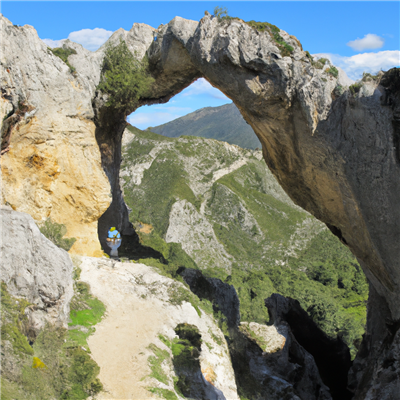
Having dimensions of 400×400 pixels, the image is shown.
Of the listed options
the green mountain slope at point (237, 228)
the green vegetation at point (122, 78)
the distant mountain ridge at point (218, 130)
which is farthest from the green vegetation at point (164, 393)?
Answer: the distant mountain ridge at point (218, 130)

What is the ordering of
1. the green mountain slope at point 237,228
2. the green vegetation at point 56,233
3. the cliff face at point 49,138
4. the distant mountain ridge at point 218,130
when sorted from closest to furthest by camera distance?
the cliff face at point 49,138 < the green vegetation at point 56,233 < the green mountain slope at point 237,228 < the distant mountain ridge at point 218,130

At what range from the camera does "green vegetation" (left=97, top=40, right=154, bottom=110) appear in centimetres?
2102

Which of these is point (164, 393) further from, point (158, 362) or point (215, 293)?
point (215, 293)

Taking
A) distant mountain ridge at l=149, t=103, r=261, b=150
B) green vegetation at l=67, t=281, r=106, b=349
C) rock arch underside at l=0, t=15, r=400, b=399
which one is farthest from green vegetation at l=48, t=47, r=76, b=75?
distant mountain ridge at l=149, t=103, r=261, b=150

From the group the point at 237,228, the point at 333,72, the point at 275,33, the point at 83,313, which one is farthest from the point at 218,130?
the point at 83,313

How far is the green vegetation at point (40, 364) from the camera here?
928 centimetres

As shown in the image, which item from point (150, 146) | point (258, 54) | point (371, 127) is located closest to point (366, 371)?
point (371, 127)

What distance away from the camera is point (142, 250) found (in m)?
31.4

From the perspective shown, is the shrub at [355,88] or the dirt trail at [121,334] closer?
the dirt trail at [121,334]

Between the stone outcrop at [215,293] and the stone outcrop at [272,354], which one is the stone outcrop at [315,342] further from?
the stone outcrop at [215,293]

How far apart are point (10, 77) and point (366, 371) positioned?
24738 millimetres

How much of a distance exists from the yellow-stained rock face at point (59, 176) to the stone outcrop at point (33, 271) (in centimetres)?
493

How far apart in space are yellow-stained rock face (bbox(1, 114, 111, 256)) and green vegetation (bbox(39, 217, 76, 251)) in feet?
1.51

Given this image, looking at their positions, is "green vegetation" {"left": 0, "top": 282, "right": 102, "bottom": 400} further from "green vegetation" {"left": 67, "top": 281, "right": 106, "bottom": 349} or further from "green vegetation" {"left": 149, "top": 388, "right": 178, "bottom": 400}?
"green vegetation" {"left": 149, "top": 388, "right": 178, "bottom": 400}
